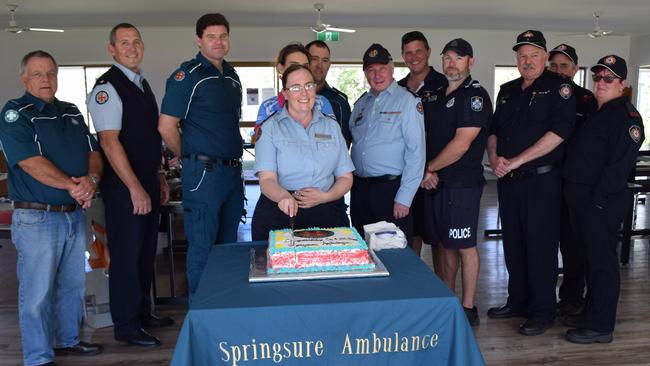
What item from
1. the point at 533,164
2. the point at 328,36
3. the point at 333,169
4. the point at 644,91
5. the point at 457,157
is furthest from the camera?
the point at 644,91

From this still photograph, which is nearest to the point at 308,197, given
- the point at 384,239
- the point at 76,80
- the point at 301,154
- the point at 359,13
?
the point at 301,154

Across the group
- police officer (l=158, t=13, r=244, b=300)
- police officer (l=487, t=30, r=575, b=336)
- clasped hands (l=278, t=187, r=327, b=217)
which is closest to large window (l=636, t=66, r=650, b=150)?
police officer (l=487, t=30, r=575, b=336)

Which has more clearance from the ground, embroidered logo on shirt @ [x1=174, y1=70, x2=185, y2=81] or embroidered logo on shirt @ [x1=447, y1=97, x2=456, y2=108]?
embroidered logo on shirt @ [x1=174, y1=70, x2=185, y2=81]

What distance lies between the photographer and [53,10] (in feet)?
25.1

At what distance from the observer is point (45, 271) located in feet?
8.06

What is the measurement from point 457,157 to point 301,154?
1.04m

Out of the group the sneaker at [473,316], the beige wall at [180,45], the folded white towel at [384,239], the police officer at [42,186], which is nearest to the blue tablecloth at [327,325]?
the folded white towel at [384,239]

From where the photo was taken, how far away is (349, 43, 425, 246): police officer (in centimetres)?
270

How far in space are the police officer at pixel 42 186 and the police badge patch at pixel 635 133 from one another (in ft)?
8.82

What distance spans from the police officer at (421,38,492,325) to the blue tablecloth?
4.38 ft

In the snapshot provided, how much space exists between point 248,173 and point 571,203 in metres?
7.66

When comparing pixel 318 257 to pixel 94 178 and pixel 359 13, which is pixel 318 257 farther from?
pixel 359 13

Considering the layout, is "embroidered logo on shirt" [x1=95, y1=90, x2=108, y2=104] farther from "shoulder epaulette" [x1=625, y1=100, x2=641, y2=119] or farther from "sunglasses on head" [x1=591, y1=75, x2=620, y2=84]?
"shoulder epaulette" [x1=625, y1=100, x2=641, y2=119]

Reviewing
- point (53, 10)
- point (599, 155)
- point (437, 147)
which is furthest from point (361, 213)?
point (53, 10)
